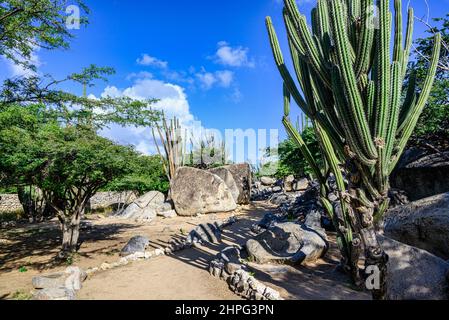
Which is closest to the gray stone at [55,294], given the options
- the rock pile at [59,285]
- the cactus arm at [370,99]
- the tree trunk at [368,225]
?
the rock pile at [59,285]

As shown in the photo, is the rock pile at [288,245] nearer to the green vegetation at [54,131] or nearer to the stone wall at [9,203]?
the green vegetation at [54,131]

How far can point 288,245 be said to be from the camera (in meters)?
5.73

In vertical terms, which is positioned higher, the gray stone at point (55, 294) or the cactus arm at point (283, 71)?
the cactus arm at point (283, 71)

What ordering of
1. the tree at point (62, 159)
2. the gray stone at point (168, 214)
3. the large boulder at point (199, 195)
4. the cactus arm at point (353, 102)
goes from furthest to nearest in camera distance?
the large boulder at point (199, 195), the gray stone at point (168, 214), the tree at point (62, 159), the cactus arm at point (353, 102)

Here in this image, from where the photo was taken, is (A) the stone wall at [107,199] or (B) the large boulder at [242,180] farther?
(A) the stone wall at [107,199]

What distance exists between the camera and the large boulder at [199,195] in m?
13.3

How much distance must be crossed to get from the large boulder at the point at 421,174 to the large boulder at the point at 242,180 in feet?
29.1

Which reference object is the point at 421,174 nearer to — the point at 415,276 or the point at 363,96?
the point at 415,276

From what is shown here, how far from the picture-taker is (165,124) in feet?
54.3

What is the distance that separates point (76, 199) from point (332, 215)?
247 inches

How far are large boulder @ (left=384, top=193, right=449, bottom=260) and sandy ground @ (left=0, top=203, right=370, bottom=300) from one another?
1.31 m
